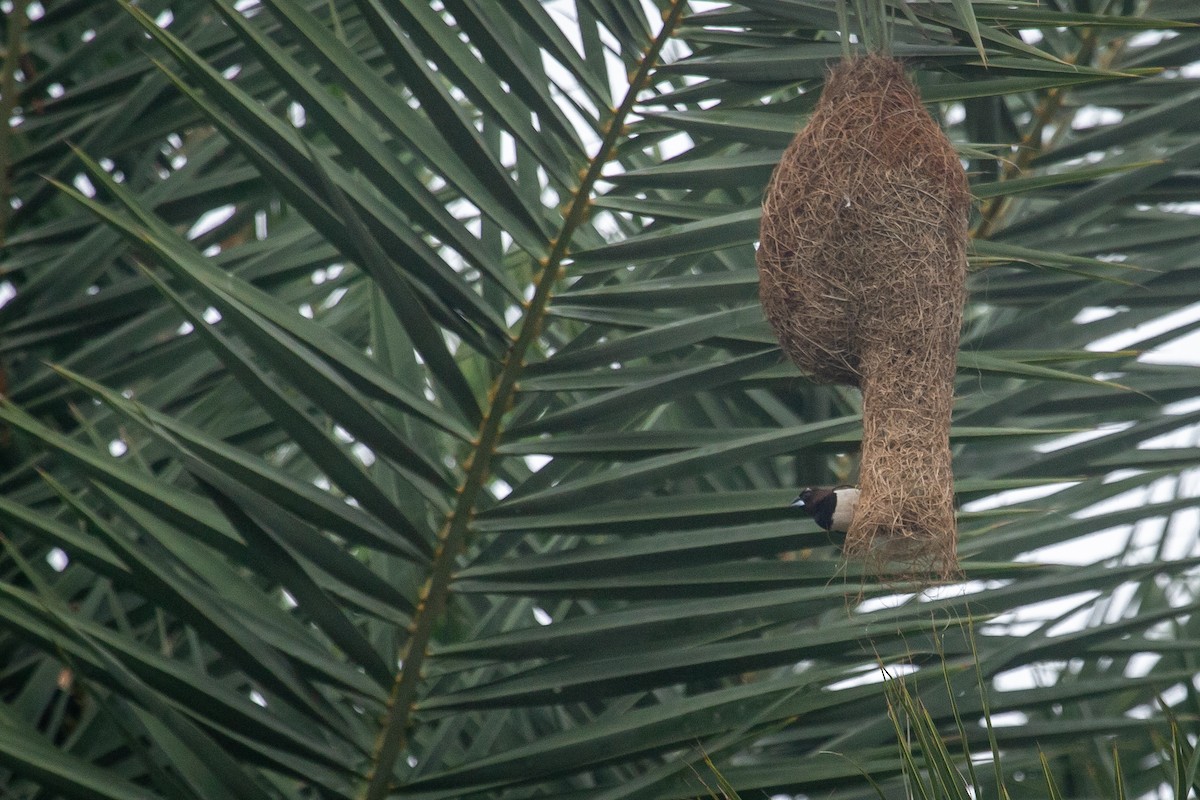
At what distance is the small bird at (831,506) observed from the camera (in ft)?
6.70

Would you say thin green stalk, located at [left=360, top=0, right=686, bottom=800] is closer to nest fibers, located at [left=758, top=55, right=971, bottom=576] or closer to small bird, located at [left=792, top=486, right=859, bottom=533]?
nest fibers, located at [left=758, top=55, right=971, bottom=576]

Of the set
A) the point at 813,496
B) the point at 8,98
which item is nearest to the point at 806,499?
the point at 813,496

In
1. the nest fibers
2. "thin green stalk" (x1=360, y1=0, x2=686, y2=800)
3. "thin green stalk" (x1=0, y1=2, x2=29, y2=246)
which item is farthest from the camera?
"thin green stalk" (x1=0, y1=2, x2=29, y2=246)

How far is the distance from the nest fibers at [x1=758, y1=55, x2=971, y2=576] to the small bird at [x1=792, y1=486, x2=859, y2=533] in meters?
0.09

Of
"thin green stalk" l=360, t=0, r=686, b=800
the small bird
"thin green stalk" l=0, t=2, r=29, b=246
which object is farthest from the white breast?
"thin green stalk" l=0, t=2, r=29, b=246

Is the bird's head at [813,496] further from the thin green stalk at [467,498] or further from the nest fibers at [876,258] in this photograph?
the thin green stalk at [467,498]

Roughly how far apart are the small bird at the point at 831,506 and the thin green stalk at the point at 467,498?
598 mm

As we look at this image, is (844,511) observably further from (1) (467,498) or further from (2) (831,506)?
(1) (467,498)

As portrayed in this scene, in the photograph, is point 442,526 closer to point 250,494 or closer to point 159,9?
point 250,494

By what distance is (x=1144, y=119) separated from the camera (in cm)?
285

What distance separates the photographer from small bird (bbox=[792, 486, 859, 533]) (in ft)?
6.70

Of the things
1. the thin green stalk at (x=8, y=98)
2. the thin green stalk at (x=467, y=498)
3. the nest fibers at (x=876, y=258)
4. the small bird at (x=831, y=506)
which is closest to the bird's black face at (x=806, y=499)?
the small bird at (x=831, y=506)

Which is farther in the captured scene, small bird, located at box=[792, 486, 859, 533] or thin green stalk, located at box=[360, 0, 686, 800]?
thin green stalk, located at box=[360, 0, 686, 800]

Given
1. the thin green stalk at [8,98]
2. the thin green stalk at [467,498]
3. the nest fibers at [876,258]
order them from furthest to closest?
the thin green stalk at [8,98] < the thin green stalk at [467,498] < the nest fibers at [876,258]
